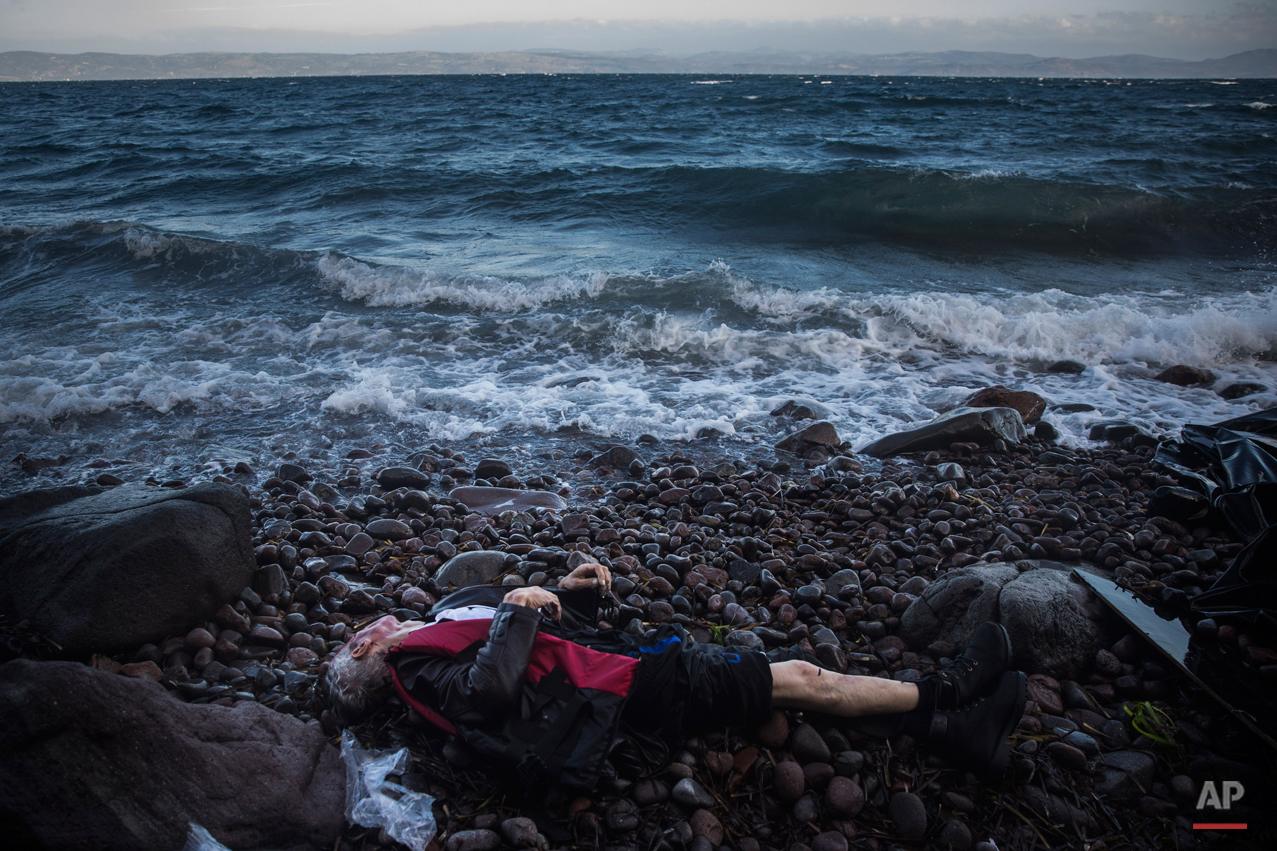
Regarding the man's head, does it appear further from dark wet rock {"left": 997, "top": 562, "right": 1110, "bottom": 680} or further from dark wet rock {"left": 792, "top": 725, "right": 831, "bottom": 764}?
dark wet rock {"left": 997, "top": 562, "right": 1110, "bottom": 680}

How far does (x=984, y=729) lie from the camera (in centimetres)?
253

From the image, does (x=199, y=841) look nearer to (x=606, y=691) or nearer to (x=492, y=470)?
(x=606, y=691)

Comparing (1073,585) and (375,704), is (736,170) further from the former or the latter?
(375,704)

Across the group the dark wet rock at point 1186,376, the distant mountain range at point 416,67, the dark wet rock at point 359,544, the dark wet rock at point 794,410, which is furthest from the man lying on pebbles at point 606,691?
the distant mountain range at point 416,67

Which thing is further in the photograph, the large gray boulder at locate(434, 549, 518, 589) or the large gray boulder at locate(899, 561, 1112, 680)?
the large gray boulder at locate(434, 549, 518, 589)

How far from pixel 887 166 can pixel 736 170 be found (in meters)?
3.75

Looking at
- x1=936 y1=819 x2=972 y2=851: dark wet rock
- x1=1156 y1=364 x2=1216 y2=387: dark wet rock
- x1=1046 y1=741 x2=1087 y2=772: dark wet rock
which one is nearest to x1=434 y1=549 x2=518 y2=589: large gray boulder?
x1=936 y1=819 x2=972 y2=851: dark wet rock

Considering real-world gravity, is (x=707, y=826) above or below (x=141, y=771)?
below

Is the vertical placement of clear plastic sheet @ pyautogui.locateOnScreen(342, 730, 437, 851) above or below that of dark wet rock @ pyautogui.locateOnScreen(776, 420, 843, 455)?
below

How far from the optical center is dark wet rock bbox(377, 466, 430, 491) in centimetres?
505

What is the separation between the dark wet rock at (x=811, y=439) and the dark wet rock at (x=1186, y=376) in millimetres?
3912

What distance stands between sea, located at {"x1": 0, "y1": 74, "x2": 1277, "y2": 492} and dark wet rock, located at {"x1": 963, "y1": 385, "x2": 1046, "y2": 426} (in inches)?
9.4

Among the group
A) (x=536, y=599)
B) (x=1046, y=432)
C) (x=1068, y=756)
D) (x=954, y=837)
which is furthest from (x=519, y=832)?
(x=1046, y=432)

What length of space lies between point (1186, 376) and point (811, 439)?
429 centimetres
